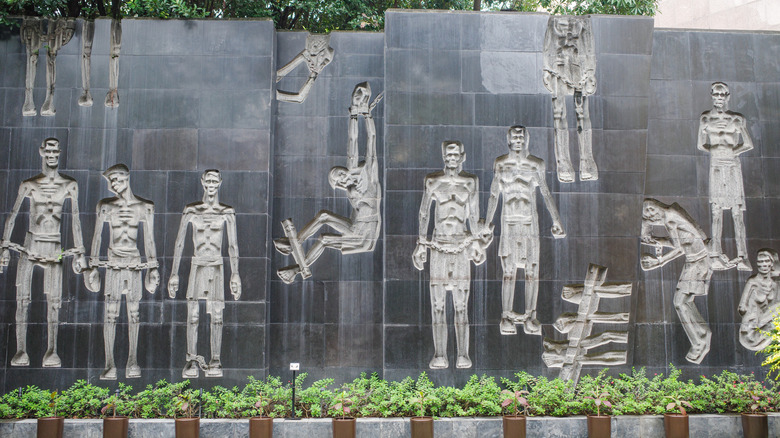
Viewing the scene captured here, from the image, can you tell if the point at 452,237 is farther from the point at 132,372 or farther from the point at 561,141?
the point at 132,372

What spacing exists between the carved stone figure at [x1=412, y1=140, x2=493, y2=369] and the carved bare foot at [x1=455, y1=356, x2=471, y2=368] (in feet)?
1.24

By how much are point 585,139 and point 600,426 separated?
5.29 m

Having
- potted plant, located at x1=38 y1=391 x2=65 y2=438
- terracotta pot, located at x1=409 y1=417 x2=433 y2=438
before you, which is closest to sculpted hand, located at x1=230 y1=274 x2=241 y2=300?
potted plant, located at x1=38 y1=391 x2=65 y2=438

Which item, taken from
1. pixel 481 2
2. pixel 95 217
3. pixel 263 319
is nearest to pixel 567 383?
pixel 263 319

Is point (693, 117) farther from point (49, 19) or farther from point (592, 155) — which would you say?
point (49, 19)

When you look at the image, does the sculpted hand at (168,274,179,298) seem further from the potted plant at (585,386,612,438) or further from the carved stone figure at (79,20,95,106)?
the potted plant at (585,386,612,438)

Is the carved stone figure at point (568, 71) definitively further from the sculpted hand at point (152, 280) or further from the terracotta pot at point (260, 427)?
the sculpted hand at point (152, 280)

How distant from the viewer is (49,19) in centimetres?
1321

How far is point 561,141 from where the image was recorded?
1308 centimetres

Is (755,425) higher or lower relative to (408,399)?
lower

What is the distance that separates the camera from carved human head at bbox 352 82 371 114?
13.6 metres

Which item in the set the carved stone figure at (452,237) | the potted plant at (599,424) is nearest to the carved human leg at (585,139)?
the carved stone figure at (452,237)

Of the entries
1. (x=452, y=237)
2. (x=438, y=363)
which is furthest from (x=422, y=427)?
(x=452, y=237)

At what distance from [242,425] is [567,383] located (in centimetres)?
575
